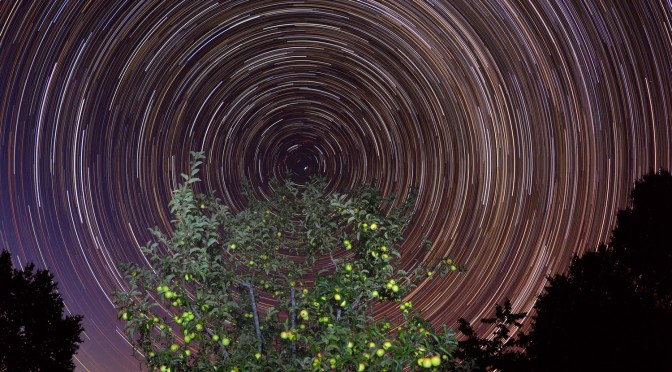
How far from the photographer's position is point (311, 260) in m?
9.41

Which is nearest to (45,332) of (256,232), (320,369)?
(256,232)

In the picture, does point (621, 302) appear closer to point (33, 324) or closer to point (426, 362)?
point (426, 362)

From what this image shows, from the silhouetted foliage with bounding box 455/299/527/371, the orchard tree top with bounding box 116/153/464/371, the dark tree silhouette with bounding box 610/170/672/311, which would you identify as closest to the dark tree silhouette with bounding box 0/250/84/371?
the orchard tree top with bounding box 116/153/464/371

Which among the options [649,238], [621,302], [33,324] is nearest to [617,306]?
[621,302]

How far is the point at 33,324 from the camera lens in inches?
497

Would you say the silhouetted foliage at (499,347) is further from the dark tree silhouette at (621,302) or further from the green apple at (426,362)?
the green apple at (426,362)

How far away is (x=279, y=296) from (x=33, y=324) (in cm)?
883

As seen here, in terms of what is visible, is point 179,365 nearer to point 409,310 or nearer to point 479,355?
point 409,310

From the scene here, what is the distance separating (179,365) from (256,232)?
3018mm

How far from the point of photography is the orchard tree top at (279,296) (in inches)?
251

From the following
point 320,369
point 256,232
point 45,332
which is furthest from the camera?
point 45,332

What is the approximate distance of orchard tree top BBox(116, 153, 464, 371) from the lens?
6.38 meters

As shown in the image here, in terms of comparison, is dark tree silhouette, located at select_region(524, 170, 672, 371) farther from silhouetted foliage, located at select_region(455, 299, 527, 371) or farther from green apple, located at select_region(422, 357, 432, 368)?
green apple, located at select_region(422, 357, 432, 368)

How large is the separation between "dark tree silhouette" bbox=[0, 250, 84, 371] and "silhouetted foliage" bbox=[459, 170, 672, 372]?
38.3ft
